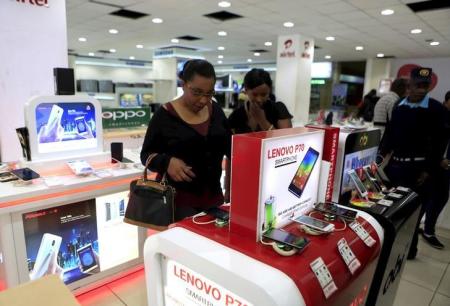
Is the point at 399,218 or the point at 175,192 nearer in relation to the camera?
the point at 399,218

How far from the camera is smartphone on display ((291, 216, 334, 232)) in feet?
3.57

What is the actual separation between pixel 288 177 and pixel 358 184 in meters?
0.54

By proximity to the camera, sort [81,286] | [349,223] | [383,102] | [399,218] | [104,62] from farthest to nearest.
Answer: [104,62], [383,102], [81,286], [399,218], [349,223]

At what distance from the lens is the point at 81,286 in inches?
84.9

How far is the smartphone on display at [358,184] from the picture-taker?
1476 millimetres

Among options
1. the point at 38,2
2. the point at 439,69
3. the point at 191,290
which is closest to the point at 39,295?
the point at 191,290

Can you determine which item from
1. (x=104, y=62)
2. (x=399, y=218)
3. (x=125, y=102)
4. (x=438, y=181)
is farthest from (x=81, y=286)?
(x=104, y=62)

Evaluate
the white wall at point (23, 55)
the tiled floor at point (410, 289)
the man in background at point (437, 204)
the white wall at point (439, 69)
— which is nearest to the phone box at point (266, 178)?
the tiled floor at point (410, 289)

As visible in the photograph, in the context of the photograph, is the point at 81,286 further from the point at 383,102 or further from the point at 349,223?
the point at 383,102

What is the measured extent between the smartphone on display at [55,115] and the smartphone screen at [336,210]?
5.90ft

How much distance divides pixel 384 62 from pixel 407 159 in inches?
472

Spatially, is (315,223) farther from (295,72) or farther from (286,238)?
(295,72)

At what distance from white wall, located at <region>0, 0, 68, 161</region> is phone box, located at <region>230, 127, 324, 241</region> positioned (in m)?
3.30

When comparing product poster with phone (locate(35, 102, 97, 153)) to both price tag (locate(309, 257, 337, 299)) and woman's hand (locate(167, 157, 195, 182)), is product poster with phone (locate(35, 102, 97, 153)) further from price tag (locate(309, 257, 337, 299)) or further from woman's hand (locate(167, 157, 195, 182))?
price tag (locate(309, 257, 337, 299))
